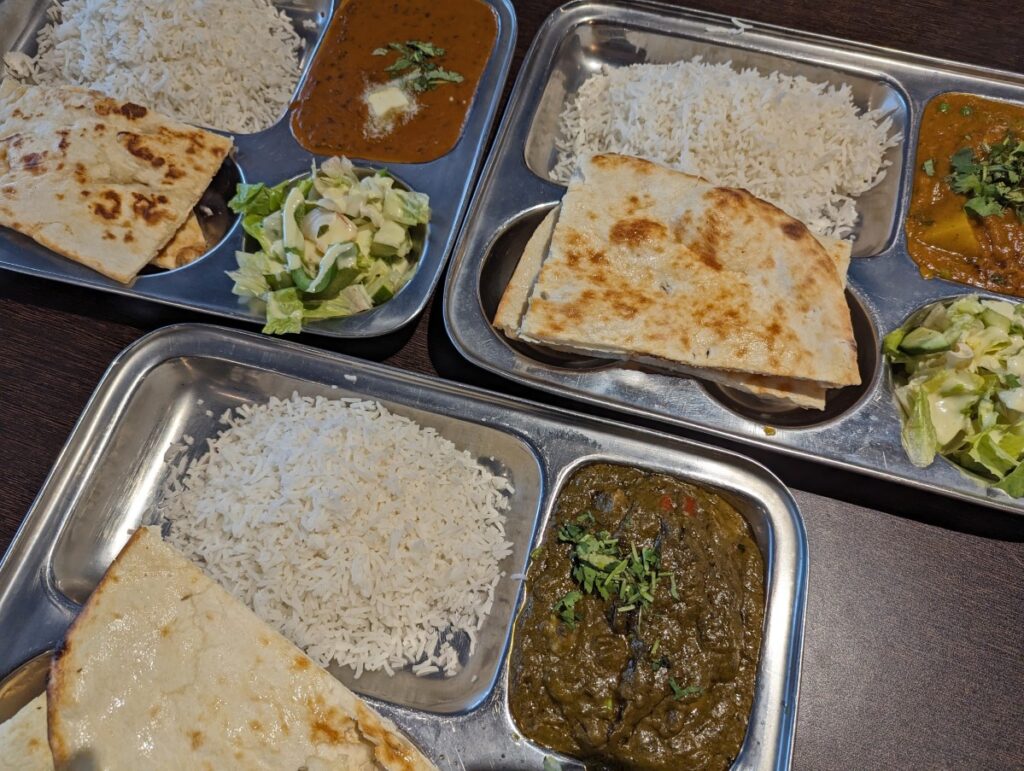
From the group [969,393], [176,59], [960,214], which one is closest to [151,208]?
[176,59]

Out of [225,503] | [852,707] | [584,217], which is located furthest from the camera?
[584,217]


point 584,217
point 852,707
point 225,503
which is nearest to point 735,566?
point 852,707

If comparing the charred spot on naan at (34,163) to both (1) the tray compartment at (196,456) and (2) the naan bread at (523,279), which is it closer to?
(1) the tray compartment at (196,456)

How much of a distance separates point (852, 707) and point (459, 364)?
76.4 inches

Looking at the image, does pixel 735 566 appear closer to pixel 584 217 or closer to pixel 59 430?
pixel 584 217

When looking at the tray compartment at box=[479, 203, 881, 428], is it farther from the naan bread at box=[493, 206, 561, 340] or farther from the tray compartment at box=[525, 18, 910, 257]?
the tray compartment at box=[525, 18, 910, 257]

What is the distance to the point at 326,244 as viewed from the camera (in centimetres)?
272

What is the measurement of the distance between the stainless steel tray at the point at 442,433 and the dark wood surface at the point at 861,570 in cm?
26

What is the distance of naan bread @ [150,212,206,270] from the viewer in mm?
2885

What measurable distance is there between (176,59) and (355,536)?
2.60 meters

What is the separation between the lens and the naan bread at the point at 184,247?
288cm

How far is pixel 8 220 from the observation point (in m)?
2.74

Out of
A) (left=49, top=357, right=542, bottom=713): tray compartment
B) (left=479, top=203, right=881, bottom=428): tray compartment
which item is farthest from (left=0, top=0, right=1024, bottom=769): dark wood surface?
(left=49, top=357, right=542, bottom=713): tray compartment

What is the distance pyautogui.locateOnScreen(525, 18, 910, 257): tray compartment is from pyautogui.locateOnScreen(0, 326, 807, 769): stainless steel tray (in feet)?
4.14
